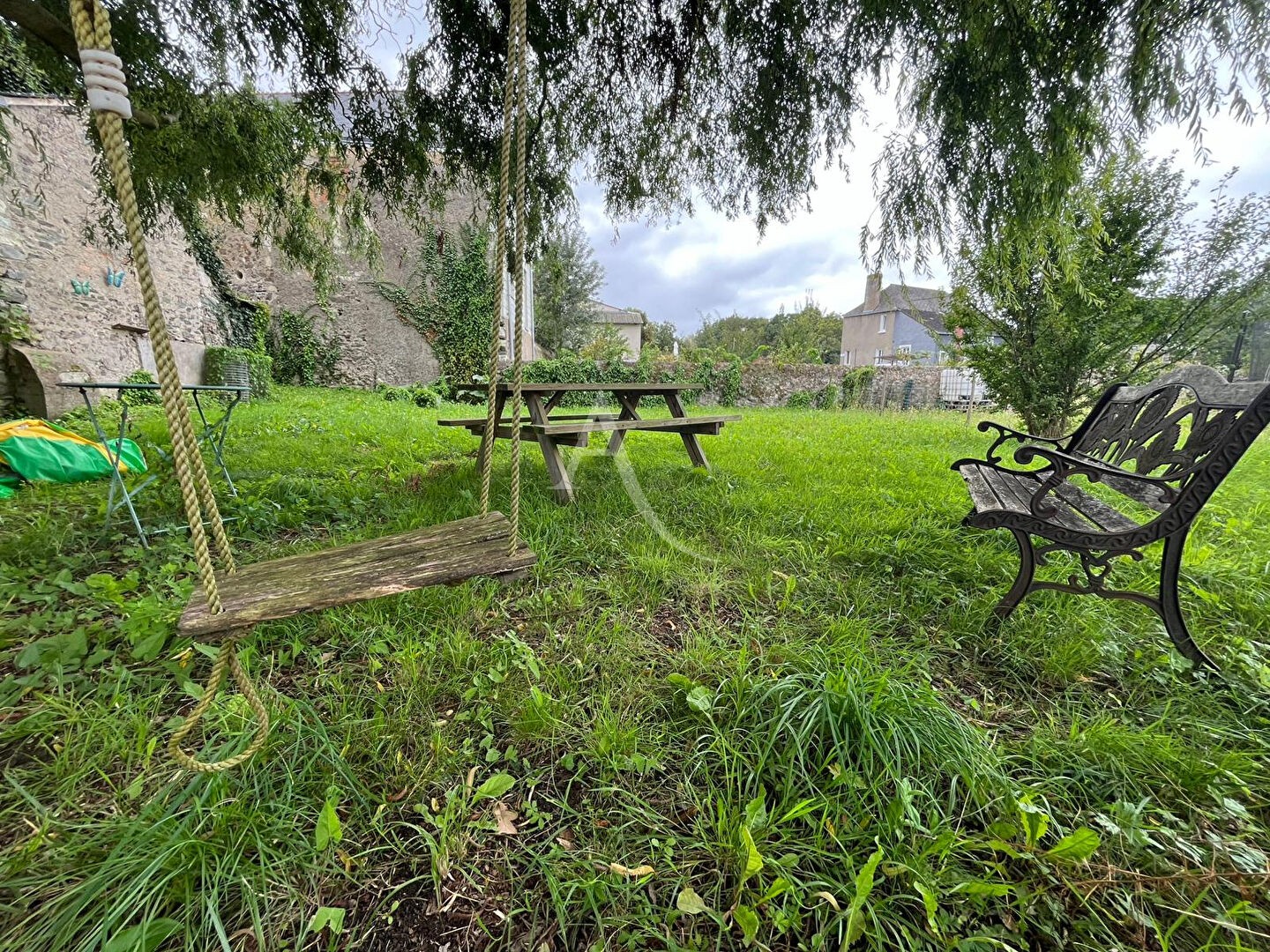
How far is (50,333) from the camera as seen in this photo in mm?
6629

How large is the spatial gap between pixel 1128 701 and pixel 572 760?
1742mm

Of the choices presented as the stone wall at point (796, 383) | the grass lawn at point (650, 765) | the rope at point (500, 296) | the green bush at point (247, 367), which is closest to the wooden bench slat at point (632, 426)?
the grass lawn at point (650, 765)

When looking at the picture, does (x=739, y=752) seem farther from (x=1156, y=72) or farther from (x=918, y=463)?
(x=918, y=463)

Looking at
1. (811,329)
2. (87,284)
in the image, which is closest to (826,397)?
(87,284)

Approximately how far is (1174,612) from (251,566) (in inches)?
111

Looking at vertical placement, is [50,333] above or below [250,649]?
above

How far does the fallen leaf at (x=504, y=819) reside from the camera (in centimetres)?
110

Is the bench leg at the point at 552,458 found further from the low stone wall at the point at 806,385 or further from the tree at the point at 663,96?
the low stone wall at the point at 806,385

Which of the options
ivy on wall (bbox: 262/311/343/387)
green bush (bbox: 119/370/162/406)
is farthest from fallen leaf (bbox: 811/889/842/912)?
ivy on wall (bbox: 262/311/343/387)

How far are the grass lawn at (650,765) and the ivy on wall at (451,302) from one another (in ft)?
36.5

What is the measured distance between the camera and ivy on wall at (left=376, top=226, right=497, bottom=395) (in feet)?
40.2

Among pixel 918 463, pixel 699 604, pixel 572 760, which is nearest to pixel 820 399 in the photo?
pixel 918 463

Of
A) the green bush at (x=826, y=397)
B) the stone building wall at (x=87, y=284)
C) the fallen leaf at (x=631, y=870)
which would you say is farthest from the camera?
the green bush at (x=826, y=397)

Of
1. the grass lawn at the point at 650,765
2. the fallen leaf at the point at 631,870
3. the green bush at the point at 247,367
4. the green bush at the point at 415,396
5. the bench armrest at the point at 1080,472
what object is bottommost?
the fallen leaf at the point at 631,870
